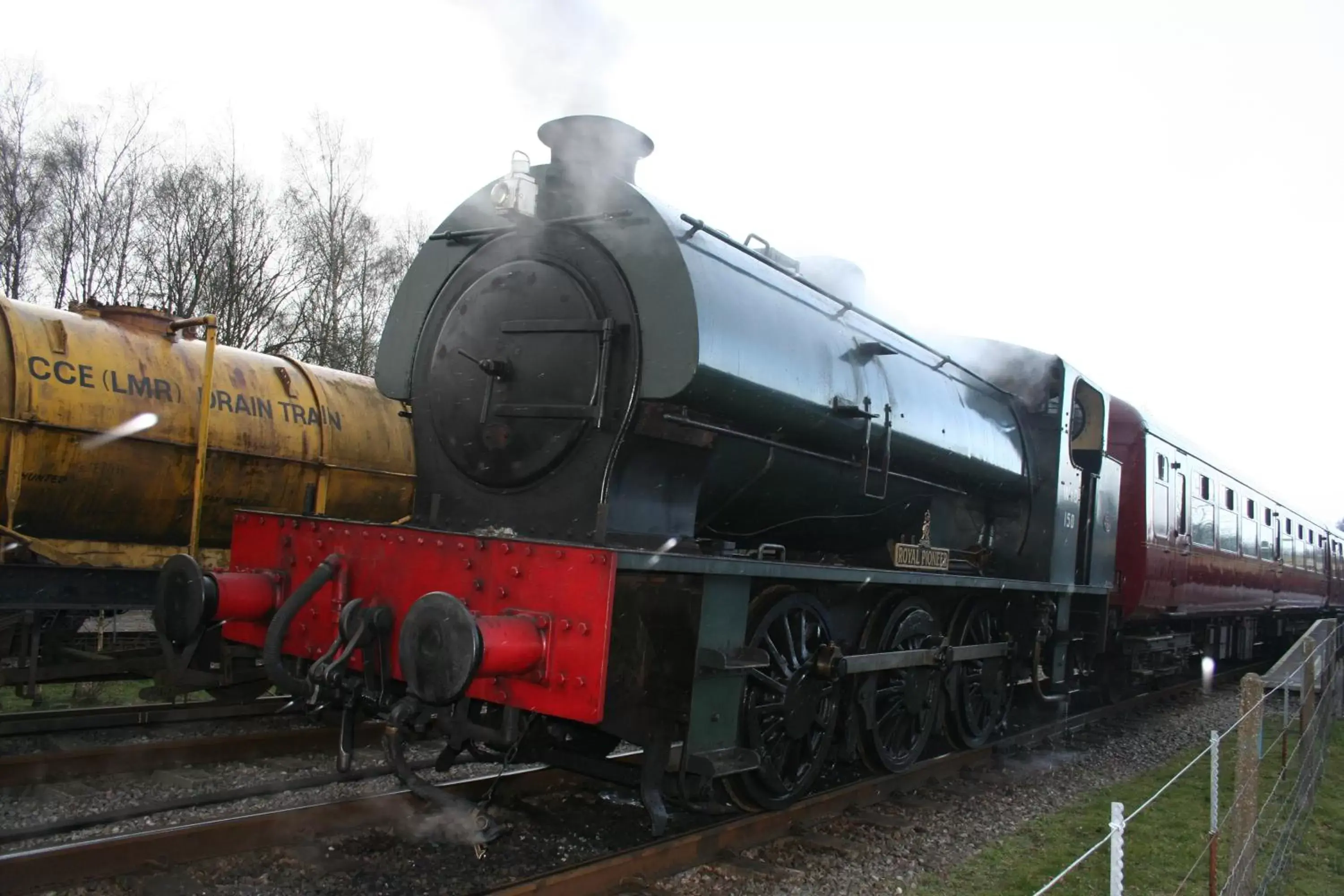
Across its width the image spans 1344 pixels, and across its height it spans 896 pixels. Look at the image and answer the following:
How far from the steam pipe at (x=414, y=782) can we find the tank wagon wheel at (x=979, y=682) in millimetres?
4192

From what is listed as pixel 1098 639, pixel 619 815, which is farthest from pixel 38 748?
pixel 1098 639

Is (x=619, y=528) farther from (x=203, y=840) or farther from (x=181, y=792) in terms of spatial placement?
(x=181, y=792)

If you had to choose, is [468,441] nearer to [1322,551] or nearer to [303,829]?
[303,829]

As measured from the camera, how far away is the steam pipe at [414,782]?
383cm

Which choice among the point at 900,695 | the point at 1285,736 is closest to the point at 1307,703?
the point at 1285,736

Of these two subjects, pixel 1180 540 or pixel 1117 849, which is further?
pixel 1180 540

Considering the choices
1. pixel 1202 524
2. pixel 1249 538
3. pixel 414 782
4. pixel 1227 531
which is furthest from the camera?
pixel 1249 538

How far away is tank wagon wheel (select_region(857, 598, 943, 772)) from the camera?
6.08 metres

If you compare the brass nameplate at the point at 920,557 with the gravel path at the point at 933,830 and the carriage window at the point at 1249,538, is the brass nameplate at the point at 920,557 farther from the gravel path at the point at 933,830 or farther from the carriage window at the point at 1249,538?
Result: the carriage window at the point at 1249,538

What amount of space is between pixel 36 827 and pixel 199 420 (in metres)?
3.83

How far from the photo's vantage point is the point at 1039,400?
8.16 metres

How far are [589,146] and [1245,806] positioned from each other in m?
4.30

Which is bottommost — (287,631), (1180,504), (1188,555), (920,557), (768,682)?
(768,682)

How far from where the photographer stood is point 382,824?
4.88 metres
